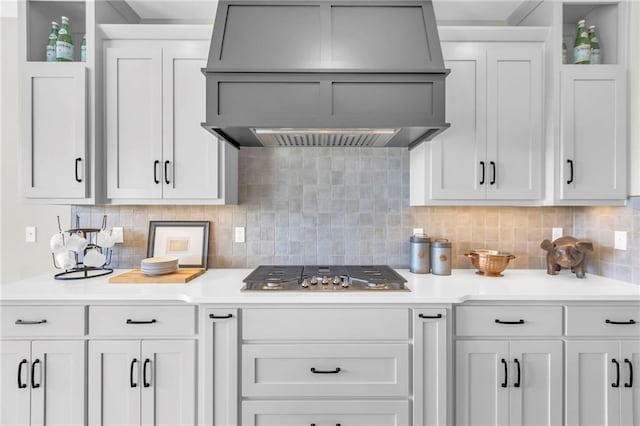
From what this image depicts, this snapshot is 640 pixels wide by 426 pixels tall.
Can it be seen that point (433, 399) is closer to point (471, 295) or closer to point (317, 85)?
point (471, 295)

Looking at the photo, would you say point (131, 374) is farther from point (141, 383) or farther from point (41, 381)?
point (41, 381)

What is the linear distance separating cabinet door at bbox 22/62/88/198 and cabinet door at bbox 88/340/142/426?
0.89 m

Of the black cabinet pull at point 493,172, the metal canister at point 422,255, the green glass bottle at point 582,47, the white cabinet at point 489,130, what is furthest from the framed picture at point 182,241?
the green glass bottle at point 582,47

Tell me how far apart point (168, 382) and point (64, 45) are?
198cm

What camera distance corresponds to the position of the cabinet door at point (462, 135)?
1963 mm

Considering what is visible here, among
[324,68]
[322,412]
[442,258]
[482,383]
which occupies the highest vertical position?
[324,68]

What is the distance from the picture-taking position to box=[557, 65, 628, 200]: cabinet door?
6.28 feet

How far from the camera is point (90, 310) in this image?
1675mm

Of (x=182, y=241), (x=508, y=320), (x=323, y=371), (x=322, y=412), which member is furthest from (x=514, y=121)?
(x=182, y=241)

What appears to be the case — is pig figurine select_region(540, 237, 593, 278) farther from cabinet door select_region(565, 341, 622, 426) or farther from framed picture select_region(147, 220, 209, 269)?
framed picture select_region(147, 220, 209, 269)

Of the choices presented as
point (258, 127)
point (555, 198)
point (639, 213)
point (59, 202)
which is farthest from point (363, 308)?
point (59, 202)

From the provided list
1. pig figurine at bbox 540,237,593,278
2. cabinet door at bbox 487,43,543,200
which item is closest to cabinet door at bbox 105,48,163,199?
cabinet door at bbox 487,43,543,200

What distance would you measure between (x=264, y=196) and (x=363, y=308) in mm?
1079

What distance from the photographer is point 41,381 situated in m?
1.66
